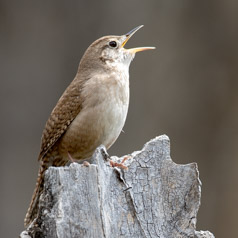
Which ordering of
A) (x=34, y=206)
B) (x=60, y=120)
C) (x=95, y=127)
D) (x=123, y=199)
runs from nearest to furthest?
A: (x=123, y=199) → (x=34, y=206) → (x=95, y=127) → (x=60, y=120)

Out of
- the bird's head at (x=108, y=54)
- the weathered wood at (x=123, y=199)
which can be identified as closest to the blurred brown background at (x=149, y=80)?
the bird's head at (x=108, y=54)

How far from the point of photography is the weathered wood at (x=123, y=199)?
3184mm

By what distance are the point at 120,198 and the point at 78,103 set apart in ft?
4.67

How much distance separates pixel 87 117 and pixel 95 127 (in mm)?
90

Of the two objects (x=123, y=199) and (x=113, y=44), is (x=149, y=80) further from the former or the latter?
(x=123, y=199)

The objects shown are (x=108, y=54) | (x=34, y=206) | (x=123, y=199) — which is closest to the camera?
(x=123, y=199)

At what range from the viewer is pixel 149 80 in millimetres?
7387

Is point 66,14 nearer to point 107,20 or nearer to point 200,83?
point 107,20

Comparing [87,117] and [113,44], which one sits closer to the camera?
[87,117]

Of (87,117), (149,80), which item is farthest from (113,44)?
(149,80)

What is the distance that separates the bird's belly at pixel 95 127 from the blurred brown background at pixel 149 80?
7.83 feet

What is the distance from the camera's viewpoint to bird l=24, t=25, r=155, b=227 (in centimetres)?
453

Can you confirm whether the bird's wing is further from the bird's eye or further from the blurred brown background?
the blurred brown background

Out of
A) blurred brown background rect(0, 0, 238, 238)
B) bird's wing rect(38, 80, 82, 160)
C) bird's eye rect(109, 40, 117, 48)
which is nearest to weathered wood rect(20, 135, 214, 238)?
bird's wing rect(38, 80, 82, 160)
